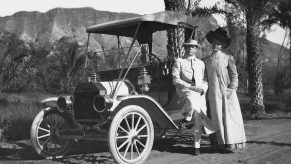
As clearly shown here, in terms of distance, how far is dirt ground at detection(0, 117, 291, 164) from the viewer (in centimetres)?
611

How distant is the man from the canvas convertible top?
611 millimetres

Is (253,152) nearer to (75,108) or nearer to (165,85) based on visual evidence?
(165,85)

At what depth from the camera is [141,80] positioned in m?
6.85

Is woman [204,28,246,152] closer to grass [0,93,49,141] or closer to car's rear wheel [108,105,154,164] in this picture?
car's rear wheel [108,105,154,164]

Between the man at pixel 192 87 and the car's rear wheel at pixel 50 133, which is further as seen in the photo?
the man at pixel 192 87

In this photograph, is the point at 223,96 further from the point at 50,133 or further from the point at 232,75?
the point at 50,133

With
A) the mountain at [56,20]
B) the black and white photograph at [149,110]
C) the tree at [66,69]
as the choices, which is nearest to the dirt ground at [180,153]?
the black and white photograph at [149,110]

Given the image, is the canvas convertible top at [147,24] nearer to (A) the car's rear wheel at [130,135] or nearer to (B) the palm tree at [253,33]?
(A) the car's rear wheel at [130,135]

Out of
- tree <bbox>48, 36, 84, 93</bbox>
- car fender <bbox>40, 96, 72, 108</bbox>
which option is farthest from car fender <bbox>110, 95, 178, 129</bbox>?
tree <bbox>48, 36, 84, 93</bbox>

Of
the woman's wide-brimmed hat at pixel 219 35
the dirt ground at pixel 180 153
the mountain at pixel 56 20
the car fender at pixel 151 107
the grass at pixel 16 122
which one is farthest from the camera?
the mountain at pixel 56 20

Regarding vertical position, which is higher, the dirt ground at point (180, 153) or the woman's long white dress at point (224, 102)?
the woman's long white dress at point (224, 102)

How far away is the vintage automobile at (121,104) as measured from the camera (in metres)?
5.87

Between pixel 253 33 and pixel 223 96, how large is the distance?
10.8 meters

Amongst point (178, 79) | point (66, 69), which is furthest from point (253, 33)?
point (66, 69)
